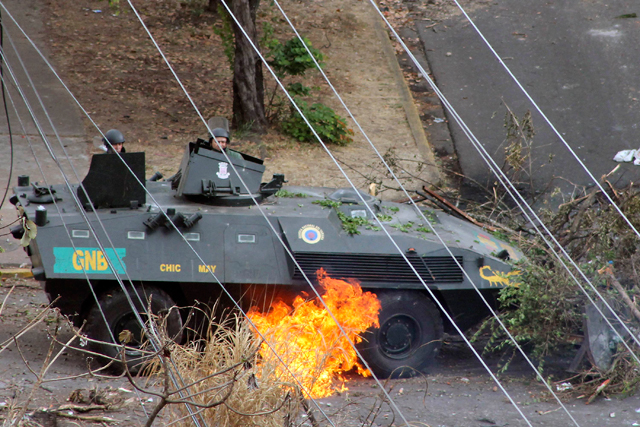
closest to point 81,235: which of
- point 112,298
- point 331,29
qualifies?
point 112,298

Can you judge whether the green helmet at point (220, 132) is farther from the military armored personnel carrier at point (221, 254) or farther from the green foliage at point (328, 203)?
the green foliage at point (328, 203)

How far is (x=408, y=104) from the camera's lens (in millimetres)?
16031

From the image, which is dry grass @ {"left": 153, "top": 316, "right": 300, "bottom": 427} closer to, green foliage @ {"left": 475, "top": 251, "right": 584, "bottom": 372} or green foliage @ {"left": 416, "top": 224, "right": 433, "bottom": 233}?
green foliage @ {"left": 475, "top": 251, "right": 584, "bottom": 372}

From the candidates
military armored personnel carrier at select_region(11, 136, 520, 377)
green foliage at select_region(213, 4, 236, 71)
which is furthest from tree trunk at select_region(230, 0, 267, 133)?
military armored personnel carrier at select_region(11, 136, 520, 377)

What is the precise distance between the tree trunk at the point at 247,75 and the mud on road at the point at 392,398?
676 cm

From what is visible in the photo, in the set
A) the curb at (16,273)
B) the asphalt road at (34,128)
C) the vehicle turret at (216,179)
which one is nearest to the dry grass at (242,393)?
the vehicle turret at (216,179)

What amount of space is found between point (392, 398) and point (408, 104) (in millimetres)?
9508

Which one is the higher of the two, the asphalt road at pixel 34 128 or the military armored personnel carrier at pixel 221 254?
the military armored personnel carrier at pixel 221 254

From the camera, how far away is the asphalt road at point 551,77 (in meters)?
14.3

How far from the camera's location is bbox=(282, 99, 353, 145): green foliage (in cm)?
1445

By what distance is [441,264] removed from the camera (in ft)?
25.6

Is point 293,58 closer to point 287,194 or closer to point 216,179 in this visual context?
point 287,194

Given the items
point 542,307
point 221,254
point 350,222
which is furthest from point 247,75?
point 542,307

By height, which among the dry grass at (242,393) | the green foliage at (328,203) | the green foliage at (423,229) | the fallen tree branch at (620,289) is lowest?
the fallen tree branch at (620,289)
